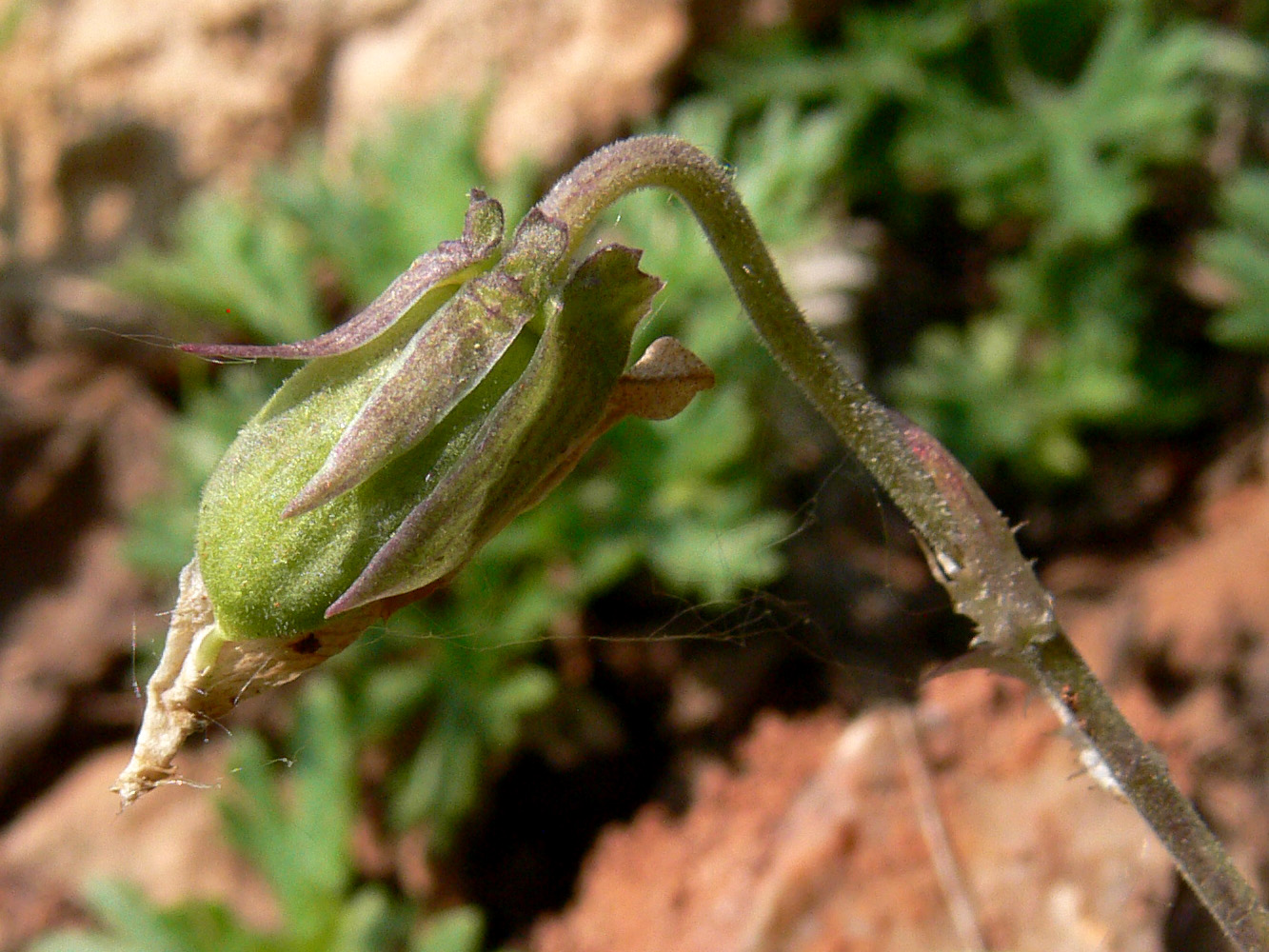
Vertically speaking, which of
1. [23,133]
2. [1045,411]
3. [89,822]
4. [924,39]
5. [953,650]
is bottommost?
[953,650]

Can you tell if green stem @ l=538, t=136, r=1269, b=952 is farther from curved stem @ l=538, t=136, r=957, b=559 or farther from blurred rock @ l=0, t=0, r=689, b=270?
→ blurred rock @ l=0, t=0, r=689, b=270

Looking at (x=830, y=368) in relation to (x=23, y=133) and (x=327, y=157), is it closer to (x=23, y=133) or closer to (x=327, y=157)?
(x=327, y=157)

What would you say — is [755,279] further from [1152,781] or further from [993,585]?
[1152,781]

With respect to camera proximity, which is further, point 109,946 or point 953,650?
point 953,650

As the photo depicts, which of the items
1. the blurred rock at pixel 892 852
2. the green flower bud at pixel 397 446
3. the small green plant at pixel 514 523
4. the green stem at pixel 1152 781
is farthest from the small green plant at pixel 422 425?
the blurred rock at pixel 892 852

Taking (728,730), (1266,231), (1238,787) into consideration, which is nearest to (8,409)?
(728,730)
